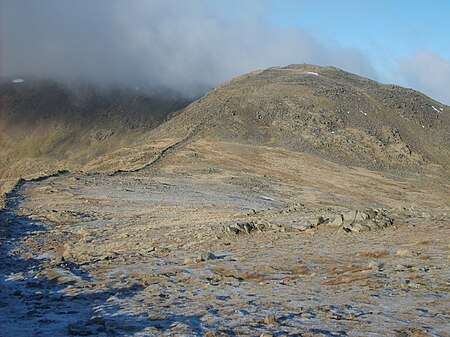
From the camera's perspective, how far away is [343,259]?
11758 mm

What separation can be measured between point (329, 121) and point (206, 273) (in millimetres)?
58128

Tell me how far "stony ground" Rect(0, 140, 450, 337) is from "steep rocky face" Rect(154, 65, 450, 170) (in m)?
37.4

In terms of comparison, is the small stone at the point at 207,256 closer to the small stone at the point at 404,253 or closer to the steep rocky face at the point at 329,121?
the small stone at the point at 404,253

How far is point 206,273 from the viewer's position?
10.8 metres

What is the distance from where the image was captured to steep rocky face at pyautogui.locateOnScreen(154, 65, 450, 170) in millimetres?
59531

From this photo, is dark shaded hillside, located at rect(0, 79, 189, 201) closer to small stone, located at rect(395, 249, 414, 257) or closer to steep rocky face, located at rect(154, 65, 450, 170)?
steep rocky face, located at rect(154, 65, 450, 170)

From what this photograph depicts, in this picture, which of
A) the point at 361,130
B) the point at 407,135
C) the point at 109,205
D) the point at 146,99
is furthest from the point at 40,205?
the point at 146,99

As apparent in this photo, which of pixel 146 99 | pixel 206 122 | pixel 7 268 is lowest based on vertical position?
pixel 7 268

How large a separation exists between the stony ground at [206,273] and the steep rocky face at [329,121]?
37.4 m

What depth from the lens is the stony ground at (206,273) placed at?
299 inches

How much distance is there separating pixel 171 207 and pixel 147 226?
580cm

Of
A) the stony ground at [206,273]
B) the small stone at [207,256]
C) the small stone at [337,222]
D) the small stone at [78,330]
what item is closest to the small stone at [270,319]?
the stony ground at [206,273]

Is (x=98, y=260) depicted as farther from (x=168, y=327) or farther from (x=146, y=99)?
(x=146, y=99)

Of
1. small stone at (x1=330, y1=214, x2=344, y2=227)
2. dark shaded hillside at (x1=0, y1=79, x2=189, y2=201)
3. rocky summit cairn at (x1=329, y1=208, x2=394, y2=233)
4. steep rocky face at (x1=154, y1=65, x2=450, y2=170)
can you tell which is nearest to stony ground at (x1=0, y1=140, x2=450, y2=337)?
small stone at (x1=330, y1=214, x2=344, y2=227)
